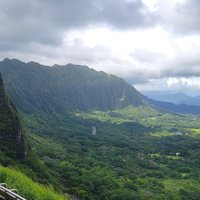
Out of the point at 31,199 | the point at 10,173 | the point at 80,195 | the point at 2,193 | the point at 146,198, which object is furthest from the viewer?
the point at 146,198

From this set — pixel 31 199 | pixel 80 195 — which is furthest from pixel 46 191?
pixel 80 195

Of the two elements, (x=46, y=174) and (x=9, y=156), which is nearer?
(x=46, y=174)

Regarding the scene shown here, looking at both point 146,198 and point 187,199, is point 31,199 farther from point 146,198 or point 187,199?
point 187,199

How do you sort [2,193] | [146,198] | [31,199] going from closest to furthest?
[2,193]
[31,199]
[146,198]

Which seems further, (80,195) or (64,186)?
(64,186)

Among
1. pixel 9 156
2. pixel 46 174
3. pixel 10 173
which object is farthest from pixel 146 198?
pixel 10 173

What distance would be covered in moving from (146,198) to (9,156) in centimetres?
6675

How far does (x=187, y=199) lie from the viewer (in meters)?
199

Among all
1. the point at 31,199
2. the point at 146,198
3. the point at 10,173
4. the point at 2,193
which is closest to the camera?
the point at 2,193

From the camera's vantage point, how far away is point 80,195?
177 metres

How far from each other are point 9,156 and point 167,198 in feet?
251

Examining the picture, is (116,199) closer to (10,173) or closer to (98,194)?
(98,194)

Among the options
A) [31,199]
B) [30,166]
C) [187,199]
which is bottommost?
[187,199]

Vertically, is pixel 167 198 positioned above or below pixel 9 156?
below
